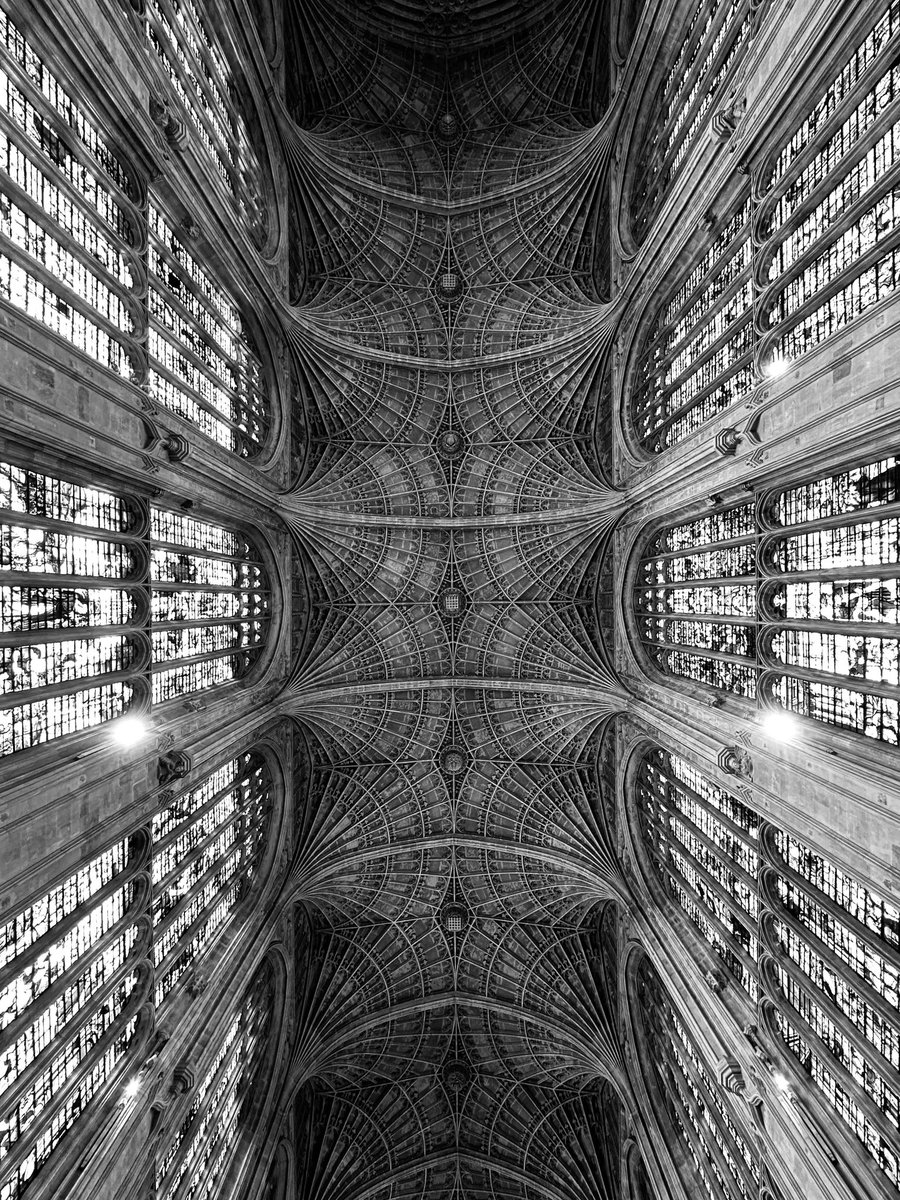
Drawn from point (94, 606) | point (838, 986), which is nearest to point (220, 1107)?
point (94, 606)

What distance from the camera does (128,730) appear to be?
21.1 m

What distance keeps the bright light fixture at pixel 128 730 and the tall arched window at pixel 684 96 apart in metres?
26.9

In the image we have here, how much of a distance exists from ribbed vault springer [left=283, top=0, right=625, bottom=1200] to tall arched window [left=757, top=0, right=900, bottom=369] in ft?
43.8

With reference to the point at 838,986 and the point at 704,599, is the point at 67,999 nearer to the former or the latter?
the point at 838,986

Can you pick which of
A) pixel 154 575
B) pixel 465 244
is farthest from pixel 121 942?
pixel 465 244

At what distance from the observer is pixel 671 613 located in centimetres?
3091

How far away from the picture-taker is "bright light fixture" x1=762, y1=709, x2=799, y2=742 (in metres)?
20.2

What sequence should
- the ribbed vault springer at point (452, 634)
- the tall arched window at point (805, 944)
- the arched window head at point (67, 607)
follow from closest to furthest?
the arched window head at point (67, 607) → the tall arched window at point (805, 944) → the ribbed vault springer at point (452, 634)

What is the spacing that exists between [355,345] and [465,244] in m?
7.81

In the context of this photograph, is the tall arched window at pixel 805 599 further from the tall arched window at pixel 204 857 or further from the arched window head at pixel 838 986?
the tall arched window at pixel 204 857

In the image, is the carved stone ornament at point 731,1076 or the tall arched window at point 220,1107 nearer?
the carved stone ornament at point 731,1076

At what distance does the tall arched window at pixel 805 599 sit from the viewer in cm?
1755

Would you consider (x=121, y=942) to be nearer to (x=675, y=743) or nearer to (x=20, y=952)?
(x=20, y=952)

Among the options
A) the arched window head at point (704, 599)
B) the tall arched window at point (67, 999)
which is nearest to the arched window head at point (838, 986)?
the arched window head at point (704, 599)
